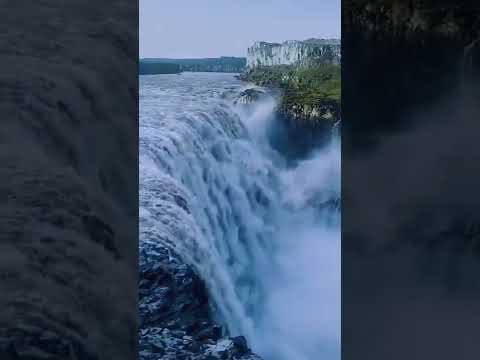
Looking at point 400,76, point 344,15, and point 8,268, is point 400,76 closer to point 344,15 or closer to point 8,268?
point 344,15

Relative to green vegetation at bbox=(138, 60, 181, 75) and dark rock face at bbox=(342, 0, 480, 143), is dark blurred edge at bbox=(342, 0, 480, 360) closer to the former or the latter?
dark rock face at bbox=(342, 0, 480, 143)

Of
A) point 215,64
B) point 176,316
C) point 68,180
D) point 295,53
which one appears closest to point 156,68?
point 215,64

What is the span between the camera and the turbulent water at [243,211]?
97.6 inches

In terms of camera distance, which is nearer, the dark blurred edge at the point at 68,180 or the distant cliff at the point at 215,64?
the dark blurred edge at the point at 68,180

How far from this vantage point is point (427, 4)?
68.8 inches

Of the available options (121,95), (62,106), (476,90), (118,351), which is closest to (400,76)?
(476,90)

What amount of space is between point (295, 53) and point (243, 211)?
822 mm

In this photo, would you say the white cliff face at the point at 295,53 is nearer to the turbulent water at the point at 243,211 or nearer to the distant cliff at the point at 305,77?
the distant cliff at the point at 305,77

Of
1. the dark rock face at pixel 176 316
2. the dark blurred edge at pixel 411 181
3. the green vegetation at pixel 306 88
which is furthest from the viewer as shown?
the green vegetation at pixel 306 88

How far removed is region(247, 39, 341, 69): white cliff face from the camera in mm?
2557

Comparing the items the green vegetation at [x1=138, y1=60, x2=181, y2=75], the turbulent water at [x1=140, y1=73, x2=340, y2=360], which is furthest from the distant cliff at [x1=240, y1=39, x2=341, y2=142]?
the green vegetation at [x1=138, y1=60, x2=181, y2=75]

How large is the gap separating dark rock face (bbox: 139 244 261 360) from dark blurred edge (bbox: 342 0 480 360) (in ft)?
2.85

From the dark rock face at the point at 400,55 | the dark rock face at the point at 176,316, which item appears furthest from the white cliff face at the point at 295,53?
the dark rock face at the point at 176,316

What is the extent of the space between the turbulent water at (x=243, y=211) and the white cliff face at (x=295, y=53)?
0.54ft
